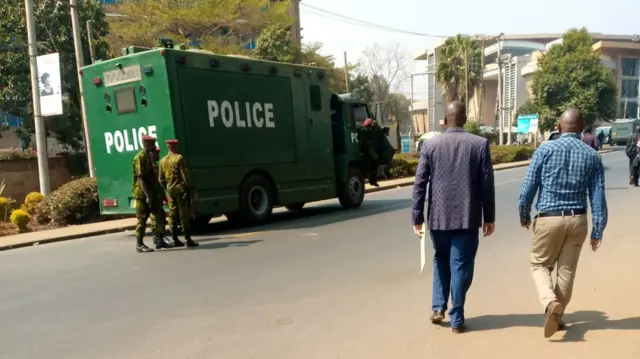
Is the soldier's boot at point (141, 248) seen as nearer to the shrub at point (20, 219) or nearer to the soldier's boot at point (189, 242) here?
the soldier's boot at point (189, 242)

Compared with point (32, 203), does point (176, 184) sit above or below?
above

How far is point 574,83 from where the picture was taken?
41219mm

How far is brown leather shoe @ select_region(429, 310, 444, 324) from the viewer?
4387mm

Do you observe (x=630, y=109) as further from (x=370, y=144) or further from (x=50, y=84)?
(x=50, y=84)

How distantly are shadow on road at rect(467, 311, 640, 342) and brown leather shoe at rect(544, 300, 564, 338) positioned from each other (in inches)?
6.2

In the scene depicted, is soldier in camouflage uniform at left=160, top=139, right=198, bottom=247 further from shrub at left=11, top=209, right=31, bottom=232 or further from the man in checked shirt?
the man in checked shirt

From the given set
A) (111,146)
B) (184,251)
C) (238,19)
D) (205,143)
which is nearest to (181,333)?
(184,251)

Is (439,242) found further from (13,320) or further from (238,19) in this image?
(238,19)

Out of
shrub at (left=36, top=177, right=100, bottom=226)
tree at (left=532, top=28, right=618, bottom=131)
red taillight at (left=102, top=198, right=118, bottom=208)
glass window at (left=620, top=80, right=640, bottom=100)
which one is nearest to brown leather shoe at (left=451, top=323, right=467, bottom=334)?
red taillight at (left=102, top=198, right=118, bottom=208)

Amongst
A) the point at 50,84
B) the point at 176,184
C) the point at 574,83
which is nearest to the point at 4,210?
the point at 50,84

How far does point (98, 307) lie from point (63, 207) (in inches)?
283

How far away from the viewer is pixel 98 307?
545cm

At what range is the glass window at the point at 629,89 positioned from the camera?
57531mm

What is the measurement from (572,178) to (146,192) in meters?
5.96
